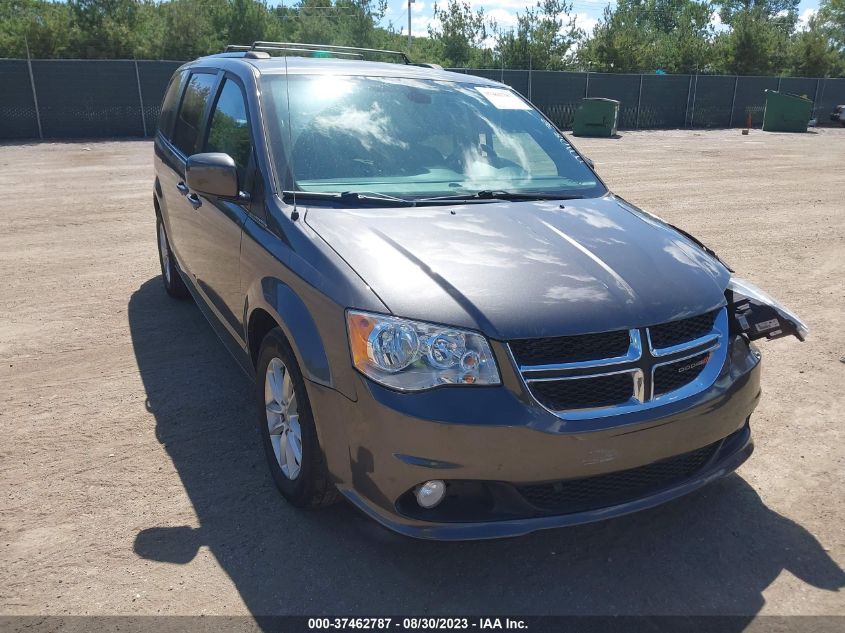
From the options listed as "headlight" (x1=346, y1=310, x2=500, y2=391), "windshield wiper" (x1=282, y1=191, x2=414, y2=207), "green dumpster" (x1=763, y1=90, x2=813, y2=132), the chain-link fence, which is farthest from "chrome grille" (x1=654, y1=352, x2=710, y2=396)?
"green dumpster" (x1=763, y1=90, x2=813, y2=132)

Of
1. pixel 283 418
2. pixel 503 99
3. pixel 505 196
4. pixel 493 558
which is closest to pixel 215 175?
pixel 283 418

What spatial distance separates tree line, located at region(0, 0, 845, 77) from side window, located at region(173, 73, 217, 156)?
93.3ft

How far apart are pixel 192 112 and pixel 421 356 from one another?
11.1ft

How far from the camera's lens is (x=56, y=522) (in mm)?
3215

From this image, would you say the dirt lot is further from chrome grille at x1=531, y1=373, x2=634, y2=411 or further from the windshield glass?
the windshield glass

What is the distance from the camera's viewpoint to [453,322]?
262 centimetres

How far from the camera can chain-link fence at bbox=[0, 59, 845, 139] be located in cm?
2239

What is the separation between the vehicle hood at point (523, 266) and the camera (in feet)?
8.75

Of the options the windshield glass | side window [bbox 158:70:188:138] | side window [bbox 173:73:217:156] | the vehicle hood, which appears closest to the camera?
the vehicle hood

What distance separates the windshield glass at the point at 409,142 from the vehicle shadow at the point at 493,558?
1.54 metres

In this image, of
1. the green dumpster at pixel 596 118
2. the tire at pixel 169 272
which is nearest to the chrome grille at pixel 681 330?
the tire at pixel 169 272

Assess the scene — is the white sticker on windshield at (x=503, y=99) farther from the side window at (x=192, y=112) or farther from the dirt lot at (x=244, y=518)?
the dirt lot at (x=244, y=518)

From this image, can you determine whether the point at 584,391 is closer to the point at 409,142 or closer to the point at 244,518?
the point at 244,518

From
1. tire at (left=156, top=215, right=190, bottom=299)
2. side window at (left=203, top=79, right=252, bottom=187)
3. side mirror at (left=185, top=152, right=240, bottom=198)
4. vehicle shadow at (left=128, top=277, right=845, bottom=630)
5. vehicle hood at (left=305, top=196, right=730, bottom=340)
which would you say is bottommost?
vehicle shadow at (left=128, top=277, right=845, bottom=630)
